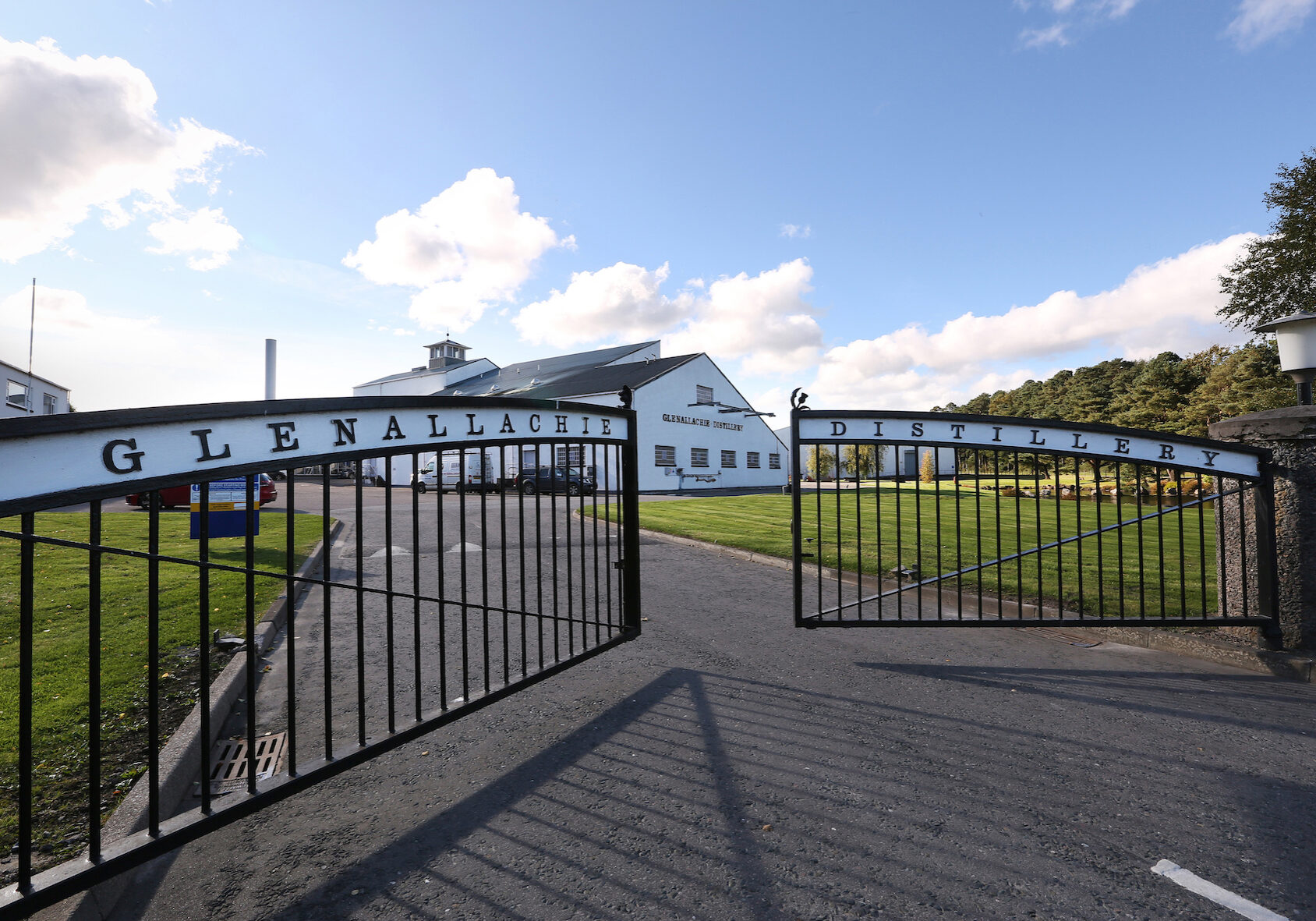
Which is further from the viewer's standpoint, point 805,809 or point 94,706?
point 805,809

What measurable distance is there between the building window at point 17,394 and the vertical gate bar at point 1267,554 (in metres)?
53.3

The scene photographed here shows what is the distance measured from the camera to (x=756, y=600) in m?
7.40

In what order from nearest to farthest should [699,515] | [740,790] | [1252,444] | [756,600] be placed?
1. [740,790]
2. [1252,444]
3. [756,600]
4. [699,515]

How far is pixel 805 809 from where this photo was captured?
290 centimetres

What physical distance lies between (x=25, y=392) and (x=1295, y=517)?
57896 mm

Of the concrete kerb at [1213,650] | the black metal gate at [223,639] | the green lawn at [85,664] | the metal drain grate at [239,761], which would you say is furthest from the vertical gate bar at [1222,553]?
the green lawn at [85,664]

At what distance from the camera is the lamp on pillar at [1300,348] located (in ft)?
16.8

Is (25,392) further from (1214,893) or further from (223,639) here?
(1214,893)

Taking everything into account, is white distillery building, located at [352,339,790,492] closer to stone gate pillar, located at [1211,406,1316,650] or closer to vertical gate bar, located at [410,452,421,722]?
vertical gate bar, located at [410,452,421,722]

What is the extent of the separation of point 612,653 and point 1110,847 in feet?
11.8

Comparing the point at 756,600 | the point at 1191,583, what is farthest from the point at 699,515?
the point at 1191,583

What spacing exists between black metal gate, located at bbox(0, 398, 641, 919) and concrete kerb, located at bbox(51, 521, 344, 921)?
2 centimetres

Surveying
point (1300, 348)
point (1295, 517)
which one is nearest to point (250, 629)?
point (1295, 517)

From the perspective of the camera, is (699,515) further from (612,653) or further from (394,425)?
(394,425)
